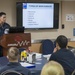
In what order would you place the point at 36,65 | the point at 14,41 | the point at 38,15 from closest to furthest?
the point at 36,65
the point at 14,41
the point at 38,15

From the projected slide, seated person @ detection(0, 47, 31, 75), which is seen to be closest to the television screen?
the projected slide

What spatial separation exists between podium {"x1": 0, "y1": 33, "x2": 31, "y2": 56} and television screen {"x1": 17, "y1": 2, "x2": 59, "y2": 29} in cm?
203

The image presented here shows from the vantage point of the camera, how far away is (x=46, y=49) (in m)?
6.78

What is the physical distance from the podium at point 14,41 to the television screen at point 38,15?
2.03m

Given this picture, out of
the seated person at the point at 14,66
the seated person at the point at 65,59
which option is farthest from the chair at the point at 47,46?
the seated person at the point at 14,66

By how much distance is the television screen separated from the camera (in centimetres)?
661

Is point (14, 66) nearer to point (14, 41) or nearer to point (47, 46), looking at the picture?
point (14, 41)

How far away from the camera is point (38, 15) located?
22.1ft

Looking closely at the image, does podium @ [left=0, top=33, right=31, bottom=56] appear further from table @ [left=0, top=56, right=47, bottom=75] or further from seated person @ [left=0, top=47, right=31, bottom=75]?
seated person @ [left=0, top=47, right=31, bottom=75]

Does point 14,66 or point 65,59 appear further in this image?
point 65,59

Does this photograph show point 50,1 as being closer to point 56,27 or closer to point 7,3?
point 56,27

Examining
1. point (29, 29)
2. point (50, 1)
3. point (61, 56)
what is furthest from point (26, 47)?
point (50, 1)

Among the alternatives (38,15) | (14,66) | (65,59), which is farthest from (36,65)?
(38,15)

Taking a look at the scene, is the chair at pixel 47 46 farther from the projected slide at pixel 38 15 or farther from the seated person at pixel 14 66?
the seated person at pixel 14 66
